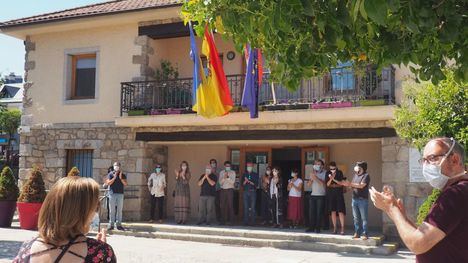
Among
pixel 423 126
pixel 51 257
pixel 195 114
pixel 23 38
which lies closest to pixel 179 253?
pixel 195 114

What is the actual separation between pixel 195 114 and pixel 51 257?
1111 centimetres

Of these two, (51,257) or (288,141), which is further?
(288,141)

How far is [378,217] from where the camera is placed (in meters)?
13.4

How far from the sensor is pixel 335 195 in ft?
39.1

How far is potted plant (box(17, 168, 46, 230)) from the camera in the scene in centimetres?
1310

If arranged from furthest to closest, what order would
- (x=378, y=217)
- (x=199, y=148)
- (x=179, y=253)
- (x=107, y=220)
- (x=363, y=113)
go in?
(x=199, y=148) < (x=107, y=220) < (x=378, y=217) < (x=363, y=113) < (x=179, y=253)

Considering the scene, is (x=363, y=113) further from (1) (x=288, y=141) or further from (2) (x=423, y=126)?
Answer: (2) (x=423, y=126)

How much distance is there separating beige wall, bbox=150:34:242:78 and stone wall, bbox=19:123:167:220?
2.41m

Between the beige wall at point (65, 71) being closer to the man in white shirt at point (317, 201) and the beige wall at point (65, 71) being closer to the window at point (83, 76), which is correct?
the window at point (83, 76)

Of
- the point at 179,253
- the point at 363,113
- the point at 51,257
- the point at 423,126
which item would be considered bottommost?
the point at 179,253

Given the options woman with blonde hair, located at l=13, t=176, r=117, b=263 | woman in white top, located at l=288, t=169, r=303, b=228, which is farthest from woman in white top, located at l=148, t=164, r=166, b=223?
woman with blonde hair, located at l=13, t=176, r=117, b=263

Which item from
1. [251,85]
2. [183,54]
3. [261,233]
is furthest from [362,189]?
[183,54]

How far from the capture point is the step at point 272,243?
1059cm

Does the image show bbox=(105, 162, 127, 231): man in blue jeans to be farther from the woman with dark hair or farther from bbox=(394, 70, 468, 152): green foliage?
bbox=(394, 70, 468, 152): green foliage
